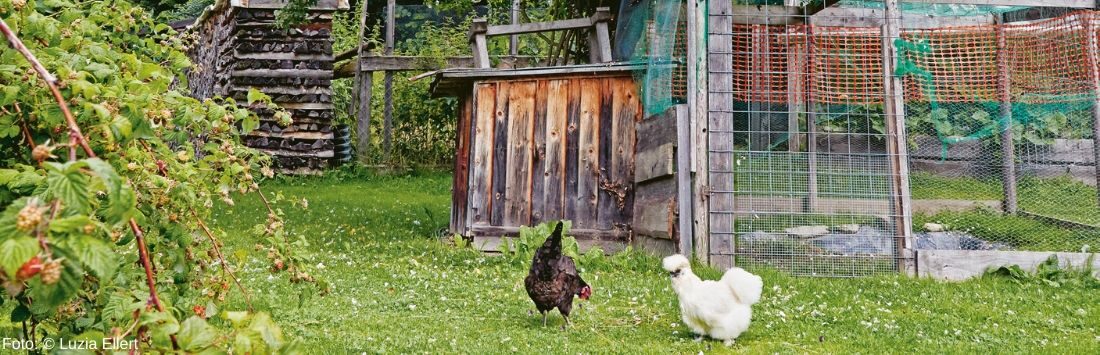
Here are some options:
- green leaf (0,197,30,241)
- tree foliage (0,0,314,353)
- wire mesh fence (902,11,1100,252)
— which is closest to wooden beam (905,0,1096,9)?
wire mesh fence (902,11,1100,252)

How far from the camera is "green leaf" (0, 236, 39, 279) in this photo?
136 cm

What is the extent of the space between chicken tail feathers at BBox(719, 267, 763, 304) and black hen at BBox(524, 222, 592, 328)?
3.15 ft

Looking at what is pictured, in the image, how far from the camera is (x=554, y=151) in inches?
386

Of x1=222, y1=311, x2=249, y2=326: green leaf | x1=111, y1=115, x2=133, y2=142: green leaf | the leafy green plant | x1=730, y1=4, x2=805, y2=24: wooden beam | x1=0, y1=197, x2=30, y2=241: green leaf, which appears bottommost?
the leafy green plant

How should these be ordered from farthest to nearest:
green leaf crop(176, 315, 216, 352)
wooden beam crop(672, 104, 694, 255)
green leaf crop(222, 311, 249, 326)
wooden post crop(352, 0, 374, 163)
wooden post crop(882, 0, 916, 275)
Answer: wooden post crop(352, 0, 374, 163) → wooden beam crop(672, 104, 694, 255) → wooden post crop(882, 0, 916, 275) → green leaf crop(222, 311, 249, 326) → green leaf crop(176, 315, 216, 352)

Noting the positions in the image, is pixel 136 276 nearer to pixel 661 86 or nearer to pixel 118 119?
pixel 118 119

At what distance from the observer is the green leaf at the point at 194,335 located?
5.88ft

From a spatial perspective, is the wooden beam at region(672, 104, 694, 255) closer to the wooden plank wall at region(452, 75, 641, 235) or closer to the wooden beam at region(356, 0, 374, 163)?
the wooden plank wall at region(452, 75, 641, 235)

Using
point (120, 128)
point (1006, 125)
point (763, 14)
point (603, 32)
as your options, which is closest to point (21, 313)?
point (120, 128)

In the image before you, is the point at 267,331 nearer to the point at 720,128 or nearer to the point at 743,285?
the point at 743,285

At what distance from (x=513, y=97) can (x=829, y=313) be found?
4531mm

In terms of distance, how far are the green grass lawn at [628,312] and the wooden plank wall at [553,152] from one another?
2.98 feet

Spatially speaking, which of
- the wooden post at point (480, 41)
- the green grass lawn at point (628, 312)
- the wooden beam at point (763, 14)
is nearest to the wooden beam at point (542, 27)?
the wooden post at point (480, 41)

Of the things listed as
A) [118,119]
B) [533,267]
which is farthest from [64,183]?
[533,267]
